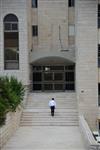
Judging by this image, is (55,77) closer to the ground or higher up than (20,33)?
closer to the ground

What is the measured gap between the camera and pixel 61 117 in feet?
92.4

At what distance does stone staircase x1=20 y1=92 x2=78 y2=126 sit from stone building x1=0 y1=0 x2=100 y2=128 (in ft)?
3.26

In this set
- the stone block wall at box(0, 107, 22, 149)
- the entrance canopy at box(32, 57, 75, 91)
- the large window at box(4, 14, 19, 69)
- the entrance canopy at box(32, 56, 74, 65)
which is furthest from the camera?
the entrance canopy at box(32, 57, 75, 91)

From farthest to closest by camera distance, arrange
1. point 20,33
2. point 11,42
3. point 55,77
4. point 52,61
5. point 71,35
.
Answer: point 55,77 → point 52,61 → point 71,35 → point 11,42 → point 20,33

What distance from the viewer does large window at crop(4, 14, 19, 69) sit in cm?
3394

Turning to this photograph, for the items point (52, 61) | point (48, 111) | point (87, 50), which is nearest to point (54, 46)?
point (52, 61)

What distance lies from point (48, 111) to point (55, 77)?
31.7 ft

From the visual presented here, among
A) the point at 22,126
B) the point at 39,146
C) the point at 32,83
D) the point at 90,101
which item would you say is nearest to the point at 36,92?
the point at 32,83

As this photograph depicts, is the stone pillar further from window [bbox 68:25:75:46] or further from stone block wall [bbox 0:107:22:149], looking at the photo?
stone block wall [bbox 0:107:22:149]

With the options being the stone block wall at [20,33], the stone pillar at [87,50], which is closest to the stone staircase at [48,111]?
the stone pillar at [87,50]

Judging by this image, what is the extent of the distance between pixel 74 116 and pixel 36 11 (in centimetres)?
1264

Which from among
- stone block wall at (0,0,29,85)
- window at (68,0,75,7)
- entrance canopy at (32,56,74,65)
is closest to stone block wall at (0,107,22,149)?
stone block wall at (0,0,29,85)

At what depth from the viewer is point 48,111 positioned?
29.6 m

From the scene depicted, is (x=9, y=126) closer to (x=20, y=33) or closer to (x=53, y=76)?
(x=20, y=33)
